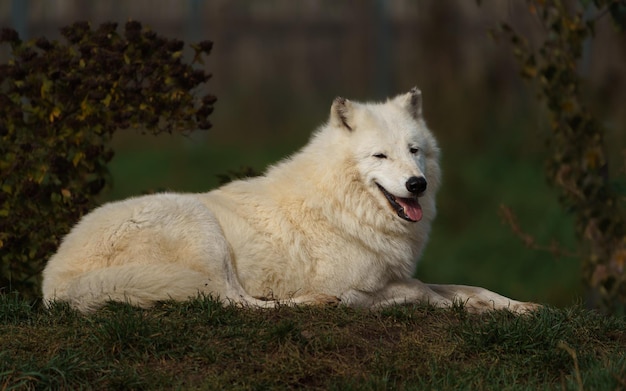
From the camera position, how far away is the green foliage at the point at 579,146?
8.16 m

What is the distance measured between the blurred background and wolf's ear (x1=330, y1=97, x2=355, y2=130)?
14.9ft

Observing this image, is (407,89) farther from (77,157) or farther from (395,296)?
(395,296)

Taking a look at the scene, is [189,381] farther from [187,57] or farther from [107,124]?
[187,57]

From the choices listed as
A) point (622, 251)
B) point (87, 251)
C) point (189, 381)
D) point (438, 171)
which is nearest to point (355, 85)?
point (622, 251)

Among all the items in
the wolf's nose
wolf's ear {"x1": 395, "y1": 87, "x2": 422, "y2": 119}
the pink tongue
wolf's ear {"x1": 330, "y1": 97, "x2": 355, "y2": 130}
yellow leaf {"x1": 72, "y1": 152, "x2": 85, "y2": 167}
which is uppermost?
wolf's ear {"x1": 395, "y1": 87, "x2": 422, "y2": 119}

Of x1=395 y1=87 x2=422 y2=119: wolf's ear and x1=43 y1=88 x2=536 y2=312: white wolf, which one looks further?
x1=395 y1=87 x2=422 y2=119: wolf's ear

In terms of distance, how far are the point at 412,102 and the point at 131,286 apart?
2.25 meters

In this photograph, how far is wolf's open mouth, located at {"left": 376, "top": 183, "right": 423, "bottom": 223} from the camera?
236 inches

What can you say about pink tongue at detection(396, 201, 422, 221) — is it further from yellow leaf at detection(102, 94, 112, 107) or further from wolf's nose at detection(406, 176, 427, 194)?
yellow leaf at detection(102, 94, 112, 107)

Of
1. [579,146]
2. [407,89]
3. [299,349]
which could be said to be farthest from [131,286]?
[407,89]

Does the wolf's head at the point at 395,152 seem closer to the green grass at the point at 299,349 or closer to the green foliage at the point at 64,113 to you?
the green grass at the point at 299,349

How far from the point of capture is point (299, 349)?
4.81m

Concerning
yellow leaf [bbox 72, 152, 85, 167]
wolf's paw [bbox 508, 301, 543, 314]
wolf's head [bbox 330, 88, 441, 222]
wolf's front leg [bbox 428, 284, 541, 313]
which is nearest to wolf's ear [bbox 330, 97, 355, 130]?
wolf's head [bbox 330, 88, 441, 222]

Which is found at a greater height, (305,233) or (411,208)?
(411,208)
